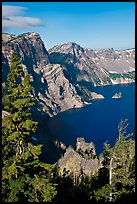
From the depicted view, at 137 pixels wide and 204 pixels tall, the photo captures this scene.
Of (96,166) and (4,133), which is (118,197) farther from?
(96,166)

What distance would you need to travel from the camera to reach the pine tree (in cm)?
1720

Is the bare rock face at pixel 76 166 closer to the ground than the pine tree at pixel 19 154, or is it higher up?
closer to the ground

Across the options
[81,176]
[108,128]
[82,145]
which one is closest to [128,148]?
[81,176]

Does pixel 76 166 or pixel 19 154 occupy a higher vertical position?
pixel 19 154

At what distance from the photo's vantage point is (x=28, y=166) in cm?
1877

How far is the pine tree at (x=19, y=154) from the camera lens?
17203 millimetres

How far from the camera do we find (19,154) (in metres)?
19.1

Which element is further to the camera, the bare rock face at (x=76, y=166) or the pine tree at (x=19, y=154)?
the bare rock face at (x=76, y=166)

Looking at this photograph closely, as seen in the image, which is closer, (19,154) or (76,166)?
(19,154)

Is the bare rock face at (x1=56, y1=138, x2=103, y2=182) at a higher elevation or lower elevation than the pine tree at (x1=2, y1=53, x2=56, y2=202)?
lower

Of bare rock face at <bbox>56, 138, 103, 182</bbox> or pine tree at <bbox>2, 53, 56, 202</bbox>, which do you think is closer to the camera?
pine tree at <bbox>2, 53, 56, 202</bbox>

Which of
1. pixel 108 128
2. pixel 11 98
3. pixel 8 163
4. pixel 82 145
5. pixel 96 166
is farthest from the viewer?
pixel 108 128

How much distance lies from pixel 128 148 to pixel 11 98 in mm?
21497

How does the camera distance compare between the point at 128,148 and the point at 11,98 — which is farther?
the point at 128,148
